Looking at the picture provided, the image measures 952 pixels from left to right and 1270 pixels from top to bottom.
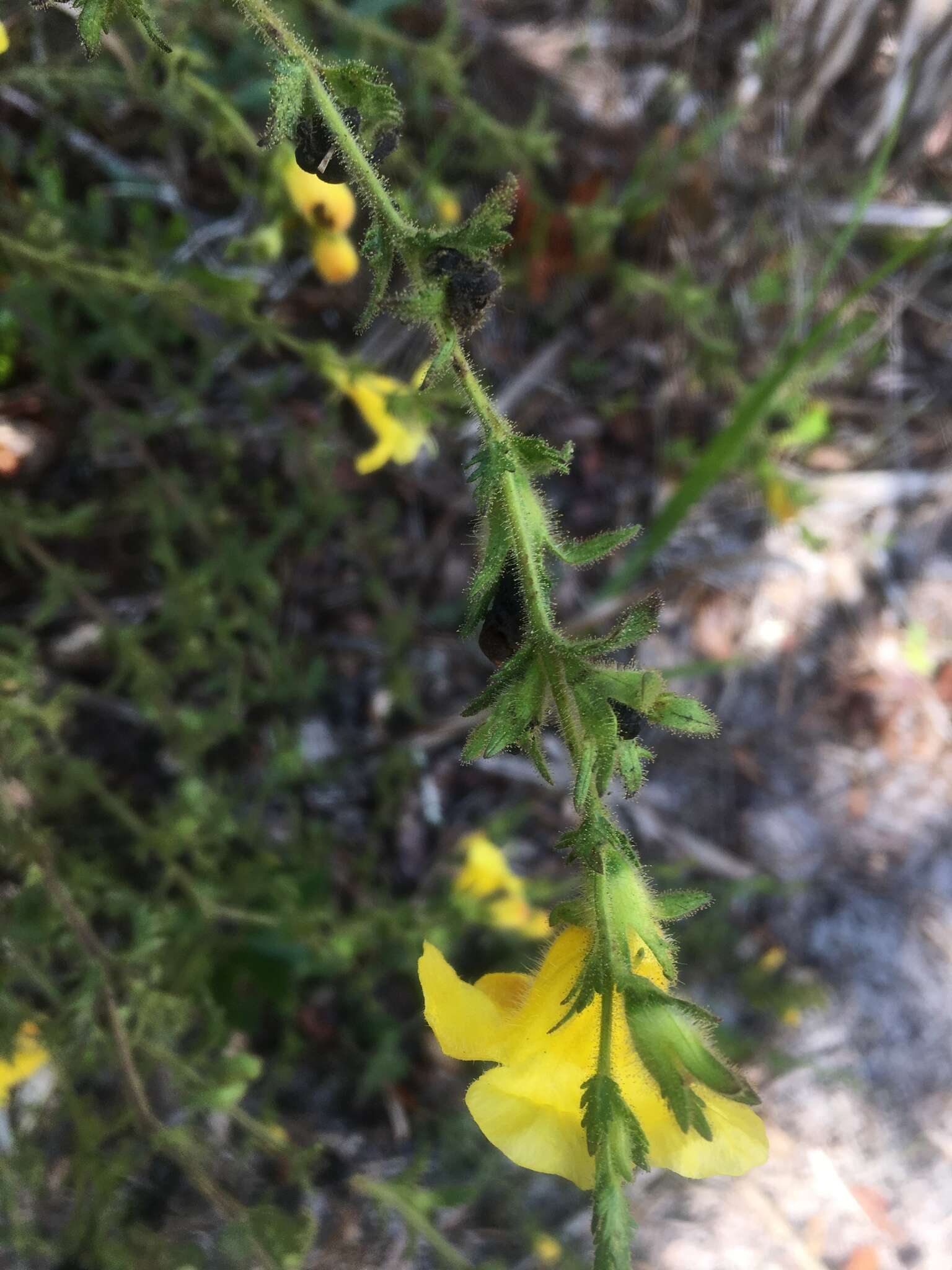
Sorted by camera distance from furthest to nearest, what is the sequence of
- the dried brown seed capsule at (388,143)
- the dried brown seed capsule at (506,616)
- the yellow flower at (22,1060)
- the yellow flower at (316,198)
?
1. the yellow flower at (316,198)
2. the yellow flower at (22,1060)
3. the dried brown seed capsule at (388,143)
4. the dried brown seed capsule at (506,616)

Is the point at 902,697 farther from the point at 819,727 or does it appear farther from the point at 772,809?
the point at 772,809

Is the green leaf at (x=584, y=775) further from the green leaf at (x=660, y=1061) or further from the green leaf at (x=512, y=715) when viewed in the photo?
the green leaf at (x=660, y=1061)

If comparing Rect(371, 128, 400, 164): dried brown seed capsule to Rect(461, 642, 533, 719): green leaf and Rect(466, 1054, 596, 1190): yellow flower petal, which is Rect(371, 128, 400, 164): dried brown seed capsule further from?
Rect(466, 1054, 596, 1190): yellow flower petal

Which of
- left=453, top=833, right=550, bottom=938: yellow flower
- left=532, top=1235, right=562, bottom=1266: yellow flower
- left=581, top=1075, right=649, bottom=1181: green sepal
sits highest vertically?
left=581, top=1075, right=649, bottom=1181: green sepal

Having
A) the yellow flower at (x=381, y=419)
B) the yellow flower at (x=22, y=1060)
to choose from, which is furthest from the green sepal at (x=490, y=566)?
the yellow flower at (x=22, y=1060)

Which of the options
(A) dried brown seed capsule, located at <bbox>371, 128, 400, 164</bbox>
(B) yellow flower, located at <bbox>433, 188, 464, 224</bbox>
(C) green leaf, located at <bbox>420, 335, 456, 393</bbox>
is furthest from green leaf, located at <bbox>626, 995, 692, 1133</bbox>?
(B) yellow flower, located at <bbox>433, 188, 464, 224</bbox>

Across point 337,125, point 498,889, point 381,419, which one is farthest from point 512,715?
point 498,889
